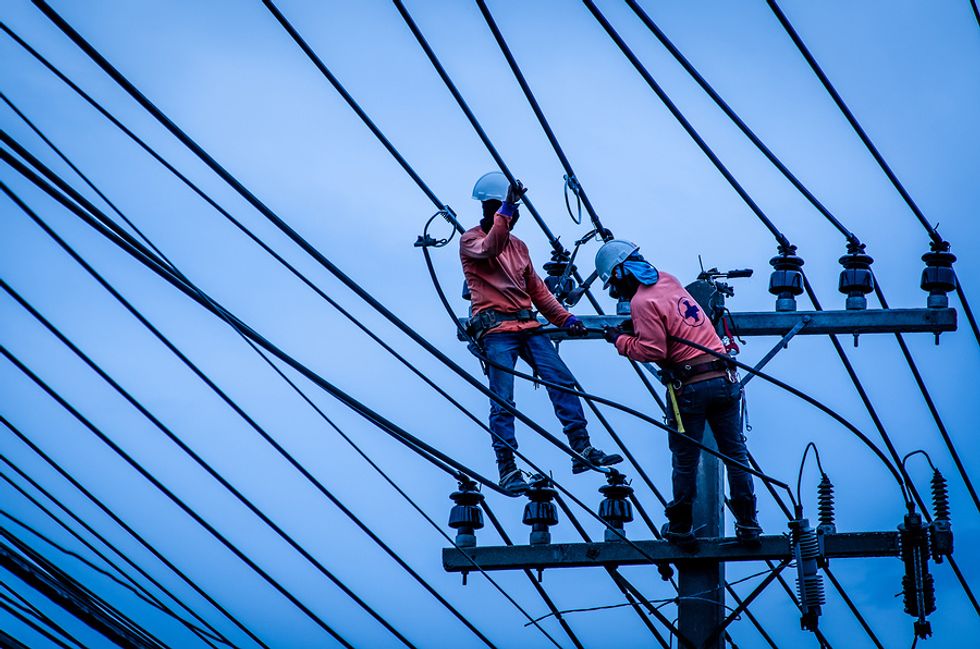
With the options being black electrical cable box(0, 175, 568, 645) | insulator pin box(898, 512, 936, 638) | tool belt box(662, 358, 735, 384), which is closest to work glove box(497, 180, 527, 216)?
tool belt box(662, 358, 735, 384)

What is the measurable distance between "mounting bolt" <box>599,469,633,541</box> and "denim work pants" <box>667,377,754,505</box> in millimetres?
421

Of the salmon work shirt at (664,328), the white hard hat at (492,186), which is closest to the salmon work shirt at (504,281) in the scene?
the white hard hat at (492,186)

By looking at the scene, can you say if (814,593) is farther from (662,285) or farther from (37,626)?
(37,626)

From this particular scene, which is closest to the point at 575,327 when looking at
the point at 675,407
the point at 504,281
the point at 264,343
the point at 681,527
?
the point at 504,281

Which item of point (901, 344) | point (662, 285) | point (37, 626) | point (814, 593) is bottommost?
point (37, 626)

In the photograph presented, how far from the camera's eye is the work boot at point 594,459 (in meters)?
8.84

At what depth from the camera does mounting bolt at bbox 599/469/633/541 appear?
9047 mm

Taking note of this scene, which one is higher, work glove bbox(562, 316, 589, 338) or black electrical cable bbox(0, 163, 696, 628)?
work glove bbox(562, 316, 589, 338)

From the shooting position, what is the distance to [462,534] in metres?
9.27

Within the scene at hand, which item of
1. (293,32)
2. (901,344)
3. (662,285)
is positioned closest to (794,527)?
(662,285)

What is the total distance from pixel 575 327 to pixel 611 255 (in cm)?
64

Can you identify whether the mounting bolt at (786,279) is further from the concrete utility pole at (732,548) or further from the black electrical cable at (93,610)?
the black electrical cable at (93,610)

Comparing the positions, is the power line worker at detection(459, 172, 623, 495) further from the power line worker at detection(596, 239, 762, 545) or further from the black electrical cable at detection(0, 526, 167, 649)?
the black electrical cable at detection(0, 526, 167, 649)

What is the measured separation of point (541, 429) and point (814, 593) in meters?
2.16
